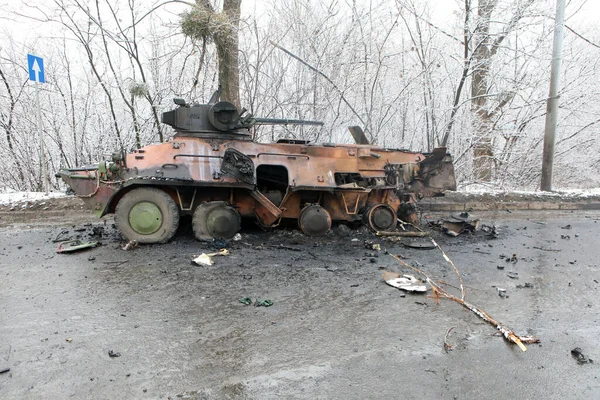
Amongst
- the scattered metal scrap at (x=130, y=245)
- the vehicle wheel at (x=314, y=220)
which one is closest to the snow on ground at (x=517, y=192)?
the vehicle wheel at (x=314, y=220)

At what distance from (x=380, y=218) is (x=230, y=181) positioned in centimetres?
272

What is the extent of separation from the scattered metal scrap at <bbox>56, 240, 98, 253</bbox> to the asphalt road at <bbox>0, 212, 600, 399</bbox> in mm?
155

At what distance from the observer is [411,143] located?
1377 centimetres

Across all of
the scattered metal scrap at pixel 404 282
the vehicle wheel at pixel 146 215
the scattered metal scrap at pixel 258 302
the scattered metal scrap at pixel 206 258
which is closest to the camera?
the scattered metal scrap at pixel 258 302

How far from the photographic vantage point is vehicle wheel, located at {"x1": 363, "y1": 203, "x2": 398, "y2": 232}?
7.20 metres

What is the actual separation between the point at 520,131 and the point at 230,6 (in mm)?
9605

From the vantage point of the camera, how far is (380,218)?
23.7ft

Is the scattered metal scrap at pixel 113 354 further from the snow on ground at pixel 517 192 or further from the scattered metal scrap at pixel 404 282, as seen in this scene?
the snow on ground at pixel 517 192

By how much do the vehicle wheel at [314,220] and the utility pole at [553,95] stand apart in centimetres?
850

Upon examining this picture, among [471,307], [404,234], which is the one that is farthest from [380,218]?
[471,307]

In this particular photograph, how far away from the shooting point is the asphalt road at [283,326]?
2.64 meters

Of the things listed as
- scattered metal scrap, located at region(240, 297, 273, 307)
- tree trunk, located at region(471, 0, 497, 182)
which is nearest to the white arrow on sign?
scattered metal scrap, located at region(240, 297, 273, 307)

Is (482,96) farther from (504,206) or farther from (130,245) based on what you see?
(130,245)

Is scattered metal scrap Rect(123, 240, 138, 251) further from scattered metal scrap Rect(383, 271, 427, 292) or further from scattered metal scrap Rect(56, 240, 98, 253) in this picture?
scattered metal scrap Rect(383, 271, 427, 292)
